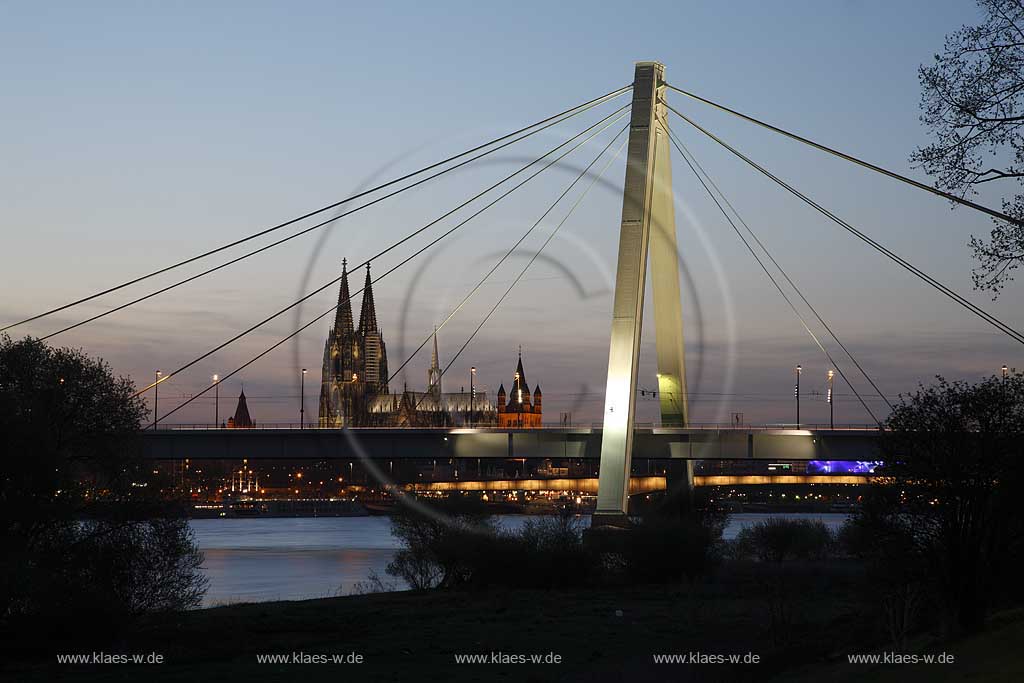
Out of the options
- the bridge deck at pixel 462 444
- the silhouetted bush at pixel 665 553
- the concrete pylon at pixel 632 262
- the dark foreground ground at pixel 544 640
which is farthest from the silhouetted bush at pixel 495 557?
the bridge deck at pixel 462 444

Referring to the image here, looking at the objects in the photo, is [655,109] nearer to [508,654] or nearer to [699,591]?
[699,591]

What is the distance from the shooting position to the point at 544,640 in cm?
3167

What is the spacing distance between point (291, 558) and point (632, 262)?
50.1 metres

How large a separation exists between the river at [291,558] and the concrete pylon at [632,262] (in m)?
18.8

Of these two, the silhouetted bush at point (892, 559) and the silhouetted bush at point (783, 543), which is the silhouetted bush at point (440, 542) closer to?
the silhouetted bush at point (783, 543)

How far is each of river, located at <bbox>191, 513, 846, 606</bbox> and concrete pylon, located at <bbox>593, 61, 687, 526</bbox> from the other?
1883 centimetres

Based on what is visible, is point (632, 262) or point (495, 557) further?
point (495, 557)

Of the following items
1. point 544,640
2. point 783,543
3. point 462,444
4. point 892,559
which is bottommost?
point 544,640

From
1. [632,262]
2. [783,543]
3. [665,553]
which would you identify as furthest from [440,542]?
[783,543]

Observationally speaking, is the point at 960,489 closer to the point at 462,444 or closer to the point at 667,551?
the point at 667,551

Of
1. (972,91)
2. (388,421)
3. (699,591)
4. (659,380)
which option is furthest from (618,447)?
(388,421)

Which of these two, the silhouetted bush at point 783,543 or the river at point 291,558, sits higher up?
the silhouetted bush at point 783,543

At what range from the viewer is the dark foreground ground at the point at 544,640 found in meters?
23.6

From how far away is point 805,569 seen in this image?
171ft
